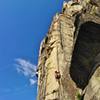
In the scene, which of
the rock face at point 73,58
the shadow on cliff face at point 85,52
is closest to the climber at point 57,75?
the rock face at point 73,58

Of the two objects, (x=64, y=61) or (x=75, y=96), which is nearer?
(x=75, y=96)

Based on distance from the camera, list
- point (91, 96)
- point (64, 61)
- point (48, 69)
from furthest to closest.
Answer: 1. point (48, 69)
2. point (64, 61)
3. point (91, 96)

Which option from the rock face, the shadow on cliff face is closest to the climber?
the rock face

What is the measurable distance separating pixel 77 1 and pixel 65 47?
16975 millimetres

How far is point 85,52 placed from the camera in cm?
4634

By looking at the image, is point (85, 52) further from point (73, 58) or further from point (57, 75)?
point (57, 75)

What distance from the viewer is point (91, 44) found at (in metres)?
46.6

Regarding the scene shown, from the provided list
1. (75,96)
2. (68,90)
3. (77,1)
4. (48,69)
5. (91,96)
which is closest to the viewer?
(91,96)

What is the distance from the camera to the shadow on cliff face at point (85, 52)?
46.1m

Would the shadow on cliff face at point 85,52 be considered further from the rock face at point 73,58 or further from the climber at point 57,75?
the climber at point 57,75

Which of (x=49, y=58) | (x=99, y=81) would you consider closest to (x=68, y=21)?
(x=49, y=58)

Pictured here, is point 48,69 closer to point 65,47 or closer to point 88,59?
point 65,47

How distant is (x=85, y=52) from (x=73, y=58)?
176 cm

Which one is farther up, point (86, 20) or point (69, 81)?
point (86, 20)
